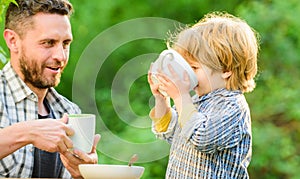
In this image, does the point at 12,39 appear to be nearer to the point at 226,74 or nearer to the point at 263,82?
the point at 226,74

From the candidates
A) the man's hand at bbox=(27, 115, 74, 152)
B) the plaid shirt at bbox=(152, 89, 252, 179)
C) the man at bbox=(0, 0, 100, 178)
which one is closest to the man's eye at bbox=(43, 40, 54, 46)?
the man at bbox=(0, 0, 100, 178)

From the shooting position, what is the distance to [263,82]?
5496 millimetres

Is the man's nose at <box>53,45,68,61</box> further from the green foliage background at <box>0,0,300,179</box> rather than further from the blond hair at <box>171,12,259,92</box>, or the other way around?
the green foliage background at <box>0,0,300,179</box>

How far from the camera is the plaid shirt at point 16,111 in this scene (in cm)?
270

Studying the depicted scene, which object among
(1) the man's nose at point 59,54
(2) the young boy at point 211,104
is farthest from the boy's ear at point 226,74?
(1) the man's nose at point 59,54

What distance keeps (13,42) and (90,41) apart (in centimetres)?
266

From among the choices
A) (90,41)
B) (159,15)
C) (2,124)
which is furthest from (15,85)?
(159,15)

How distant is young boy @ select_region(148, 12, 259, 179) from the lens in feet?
7.55

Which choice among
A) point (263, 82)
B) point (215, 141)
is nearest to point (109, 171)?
point (215, 141)

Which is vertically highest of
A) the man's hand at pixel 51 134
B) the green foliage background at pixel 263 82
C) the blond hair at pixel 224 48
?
the green foliage background at pixel 263 82

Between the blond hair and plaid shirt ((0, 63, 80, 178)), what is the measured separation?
0.62 m

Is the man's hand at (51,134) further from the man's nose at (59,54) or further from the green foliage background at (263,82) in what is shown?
the green foliage background at (263,82)

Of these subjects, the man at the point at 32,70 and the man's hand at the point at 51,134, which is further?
the man at the point at 32,70

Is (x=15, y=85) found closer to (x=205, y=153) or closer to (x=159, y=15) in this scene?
(x=205, y=153)
